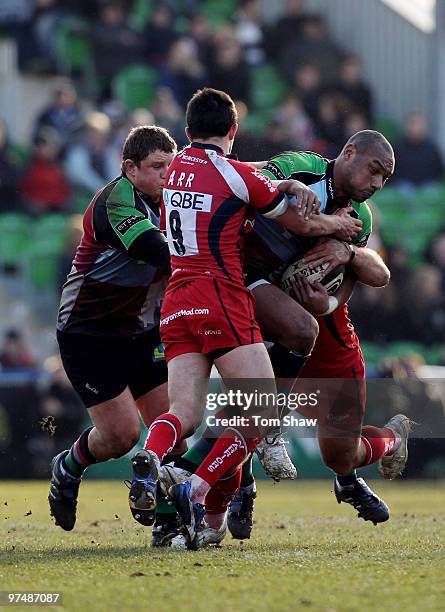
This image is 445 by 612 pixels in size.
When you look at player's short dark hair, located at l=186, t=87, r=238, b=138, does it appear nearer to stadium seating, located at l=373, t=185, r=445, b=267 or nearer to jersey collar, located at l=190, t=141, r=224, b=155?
jersey collar, located at l=190, t=141, r=224, b=155

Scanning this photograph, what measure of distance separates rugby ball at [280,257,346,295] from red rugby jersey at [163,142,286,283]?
2.63ft

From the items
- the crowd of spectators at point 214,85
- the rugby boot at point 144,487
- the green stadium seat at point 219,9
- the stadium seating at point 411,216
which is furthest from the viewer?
the green stadium seat at point 219,9

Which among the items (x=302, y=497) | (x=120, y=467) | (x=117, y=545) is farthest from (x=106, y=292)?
(x=120, y=467)

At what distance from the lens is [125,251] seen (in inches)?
303

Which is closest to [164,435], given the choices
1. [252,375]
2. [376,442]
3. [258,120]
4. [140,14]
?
[252,375]

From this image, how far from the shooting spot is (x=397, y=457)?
8.33 metres

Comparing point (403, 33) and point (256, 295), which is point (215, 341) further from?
A: point (403, 33)

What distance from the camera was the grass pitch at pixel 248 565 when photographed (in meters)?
5.07

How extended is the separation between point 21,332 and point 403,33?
8696 mm

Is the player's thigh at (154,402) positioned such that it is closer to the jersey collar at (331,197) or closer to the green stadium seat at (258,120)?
the jersey collar at (331,197)

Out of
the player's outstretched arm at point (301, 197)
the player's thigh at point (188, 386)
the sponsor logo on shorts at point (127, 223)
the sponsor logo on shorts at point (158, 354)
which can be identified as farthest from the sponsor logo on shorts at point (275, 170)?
the sponsor logo on shorts at point (158, 354)

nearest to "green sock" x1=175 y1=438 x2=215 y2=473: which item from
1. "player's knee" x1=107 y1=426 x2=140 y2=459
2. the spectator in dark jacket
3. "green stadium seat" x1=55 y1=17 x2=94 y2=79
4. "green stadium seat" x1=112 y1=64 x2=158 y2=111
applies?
"player's knee" x1=107 y1=426 x2=140 y2=459

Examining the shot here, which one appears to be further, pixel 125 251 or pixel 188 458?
pixel 125 251

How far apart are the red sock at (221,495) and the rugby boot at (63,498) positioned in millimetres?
1247
